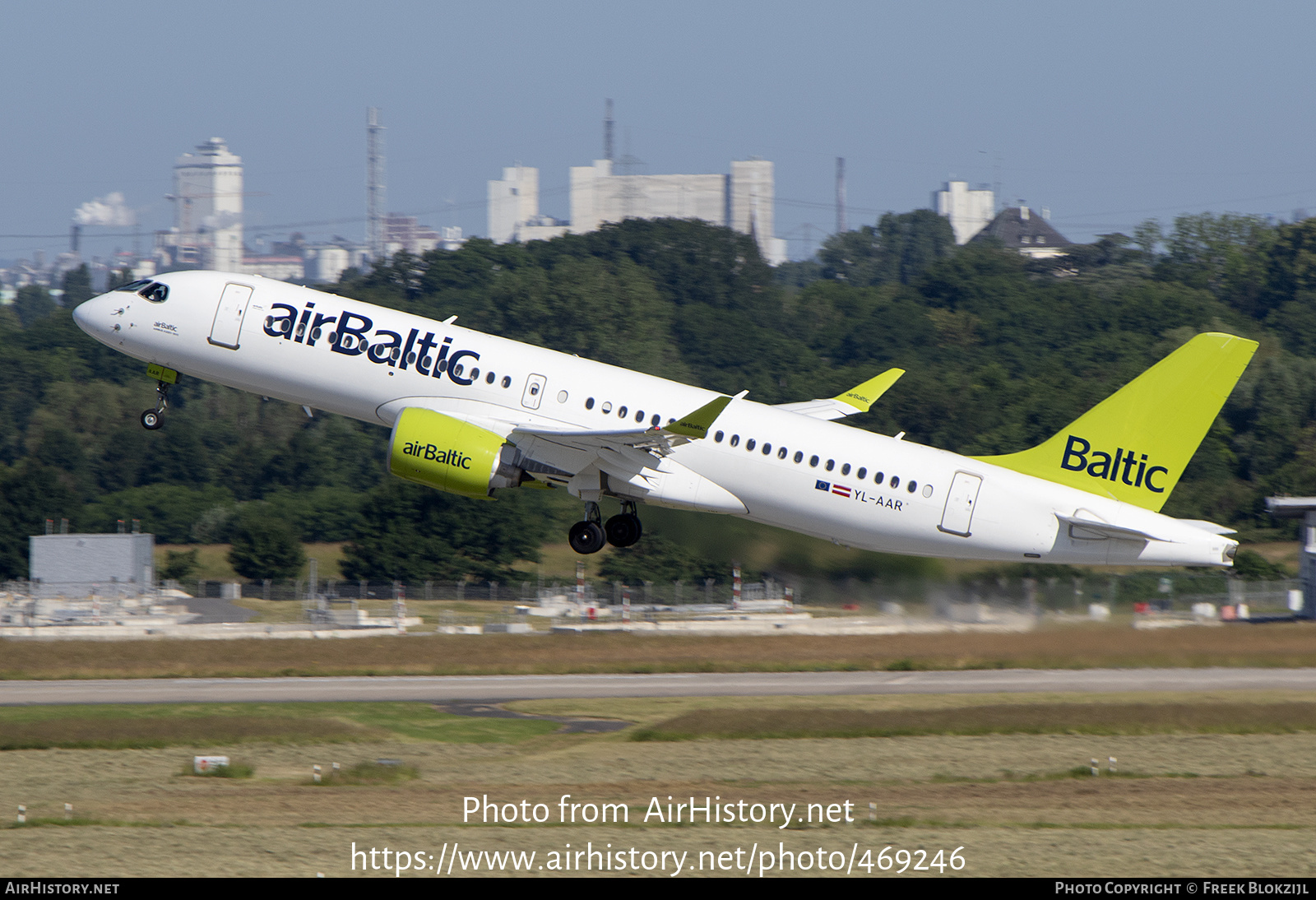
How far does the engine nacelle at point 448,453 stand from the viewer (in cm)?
3155

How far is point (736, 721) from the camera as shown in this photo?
30.7 meters

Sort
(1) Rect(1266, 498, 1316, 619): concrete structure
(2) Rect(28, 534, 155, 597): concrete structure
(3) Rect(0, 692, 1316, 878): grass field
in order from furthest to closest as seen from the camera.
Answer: (2) Rect(28, 534, 155, 597): concrete structure → (1) Rect(1266, 498, 1316, 619): concrete structure → (3) Rect(0, 692, 1316, 878): grass field

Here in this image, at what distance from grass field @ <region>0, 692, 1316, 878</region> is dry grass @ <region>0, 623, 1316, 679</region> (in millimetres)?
1757

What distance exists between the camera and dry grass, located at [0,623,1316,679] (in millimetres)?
35375

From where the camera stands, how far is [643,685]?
36.7m

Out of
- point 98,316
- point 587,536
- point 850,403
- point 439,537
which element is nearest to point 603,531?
point 587,536

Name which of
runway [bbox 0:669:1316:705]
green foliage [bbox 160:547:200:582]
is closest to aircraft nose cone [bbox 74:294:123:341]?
runway [bbox 0:669:1316:705]

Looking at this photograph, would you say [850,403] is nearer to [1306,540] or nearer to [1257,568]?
[1306,540]

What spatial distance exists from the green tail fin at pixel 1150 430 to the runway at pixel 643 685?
5.23m

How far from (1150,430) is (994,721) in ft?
25.4

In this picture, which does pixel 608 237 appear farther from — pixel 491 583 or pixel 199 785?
pixel 199 785

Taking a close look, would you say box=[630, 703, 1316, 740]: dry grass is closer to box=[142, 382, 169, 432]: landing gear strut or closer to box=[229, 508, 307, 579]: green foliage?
box=[142, 382, 169, 432]: landing gear strut

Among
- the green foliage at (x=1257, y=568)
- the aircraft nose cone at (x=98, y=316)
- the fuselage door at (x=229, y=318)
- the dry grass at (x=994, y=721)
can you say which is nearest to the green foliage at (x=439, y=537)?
the green foliage at (x=1257, y=568)
